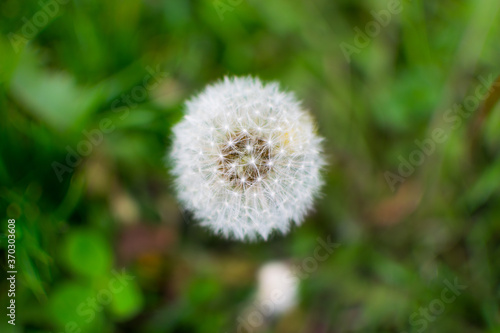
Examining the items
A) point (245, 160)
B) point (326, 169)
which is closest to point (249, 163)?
point (245, 160)

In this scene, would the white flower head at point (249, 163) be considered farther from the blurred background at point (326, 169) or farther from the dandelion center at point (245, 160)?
the blurred background at point (326, 169)

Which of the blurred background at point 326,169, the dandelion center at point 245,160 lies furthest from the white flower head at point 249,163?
the blurred background at point 326,169

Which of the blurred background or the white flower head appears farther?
the blurred background

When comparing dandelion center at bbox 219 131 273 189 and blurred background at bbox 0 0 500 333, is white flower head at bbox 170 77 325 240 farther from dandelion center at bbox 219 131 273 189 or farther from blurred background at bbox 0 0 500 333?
blurred background at bbox 0 0 500 333

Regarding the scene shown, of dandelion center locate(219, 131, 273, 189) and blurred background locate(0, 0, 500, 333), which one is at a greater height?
blurred background locate(0, 0, 500, 333)

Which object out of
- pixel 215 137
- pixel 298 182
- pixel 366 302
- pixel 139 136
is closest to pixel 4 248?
pixel 139 136

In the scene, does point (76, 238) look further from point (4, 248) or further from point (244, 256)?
point (244, 256)

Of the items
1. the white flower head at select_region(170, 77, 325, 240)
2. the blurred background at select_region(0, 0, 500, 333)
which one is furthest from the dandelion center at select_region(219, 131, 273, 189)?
the blurred background at select_region(0, 0, 500, 333)
